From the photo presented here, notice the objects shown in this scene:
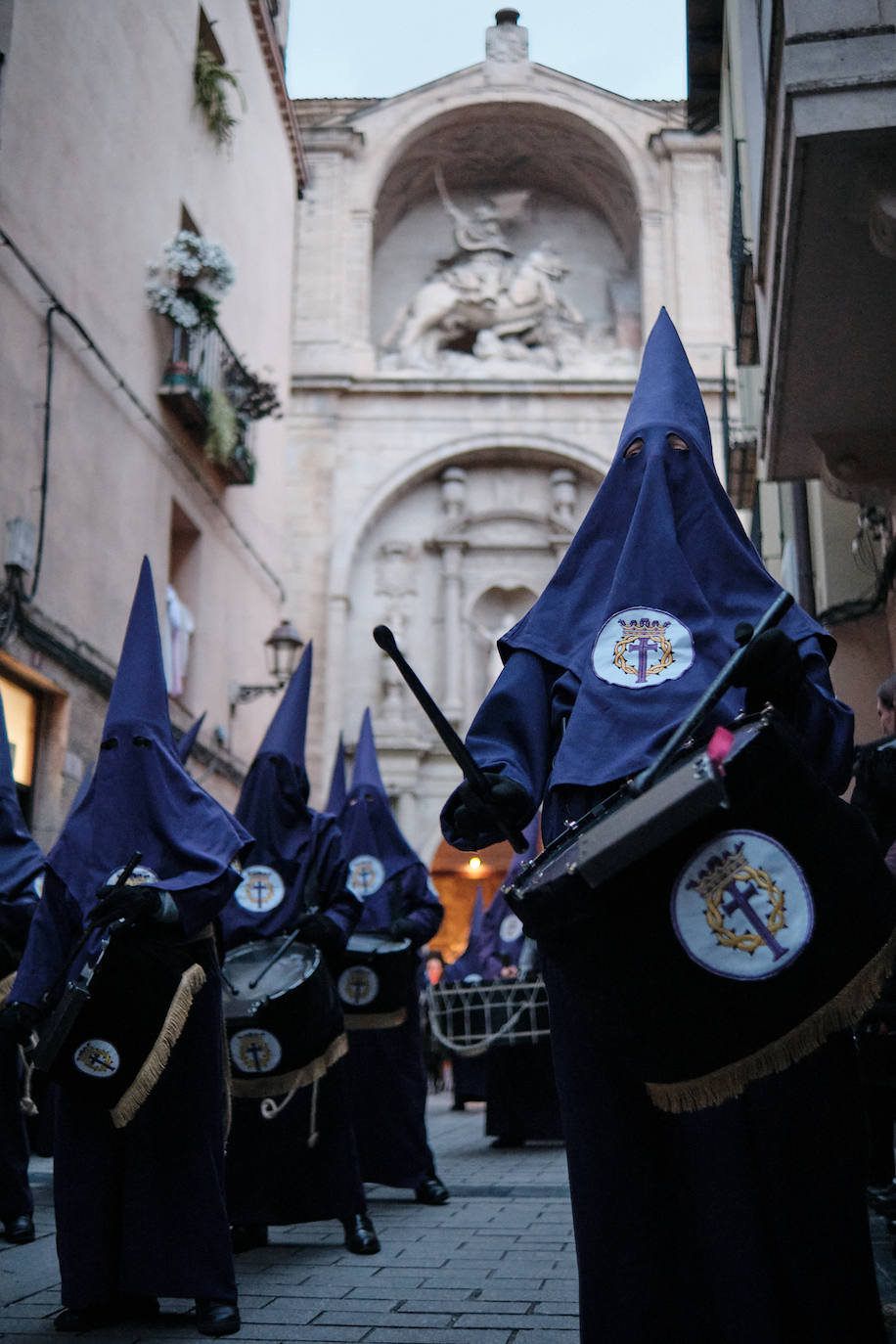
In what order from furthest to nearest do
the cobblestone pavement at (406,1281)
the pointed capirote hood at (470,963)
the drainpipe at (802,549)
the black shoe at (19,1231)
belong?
the drainpipe at (802,549), the pointed capirote hood at (470,963), the black shoe at (19,1231), the cobblestone pavement at (406,1281)

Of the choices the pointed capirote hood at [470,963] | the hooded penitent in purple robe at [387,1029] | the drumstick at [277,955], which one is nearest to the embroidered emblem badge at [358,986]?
the hooded penitent in purple robe at [387,1029]

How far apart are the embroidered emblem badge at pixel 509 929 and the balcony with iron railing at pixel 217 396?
6.38 metres

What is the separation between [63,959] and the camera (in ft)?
15.4

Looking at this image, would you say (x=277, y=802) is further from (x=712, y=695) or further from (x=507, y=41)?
(x=507, y=41)

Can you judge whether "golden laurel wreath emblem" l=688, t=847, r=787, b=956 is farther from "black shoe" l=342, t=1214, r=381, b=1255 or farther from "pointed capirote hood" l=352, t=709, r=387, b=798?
"pointed capirote hood" l=352, t=709, r=387, b=798

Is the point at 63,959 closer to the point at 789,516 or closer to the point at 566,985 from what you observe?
the point at 566,985

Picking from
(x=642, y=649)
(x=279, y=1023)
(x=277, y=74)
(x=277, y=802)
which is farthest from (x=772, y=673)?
(x=277, y=74)

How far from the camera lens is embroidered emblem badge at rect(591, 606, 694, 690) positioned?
3020 millimetres

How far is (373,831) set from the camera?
8570mm

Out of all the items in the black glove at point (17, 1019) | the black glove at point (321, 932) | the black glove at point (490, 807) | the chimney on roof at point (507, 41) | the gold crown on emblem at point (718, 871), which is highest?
the chimney on roof at point (507, 41)

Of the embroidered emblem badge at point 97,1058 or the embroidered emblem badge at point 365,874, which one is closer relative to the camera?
the embroidered emblem badge at point 97,1058

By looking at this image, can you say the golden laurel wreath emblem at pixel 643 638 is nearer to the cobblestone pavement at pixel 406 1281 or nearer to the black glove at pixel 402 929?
the cobblestone pavement at pixel 406 1281

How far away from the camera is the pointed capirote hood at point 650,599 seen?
298 centimetres

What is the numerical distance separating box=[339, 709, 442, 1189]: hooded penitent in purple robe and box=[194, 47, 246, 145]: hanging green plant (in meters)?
9.59
